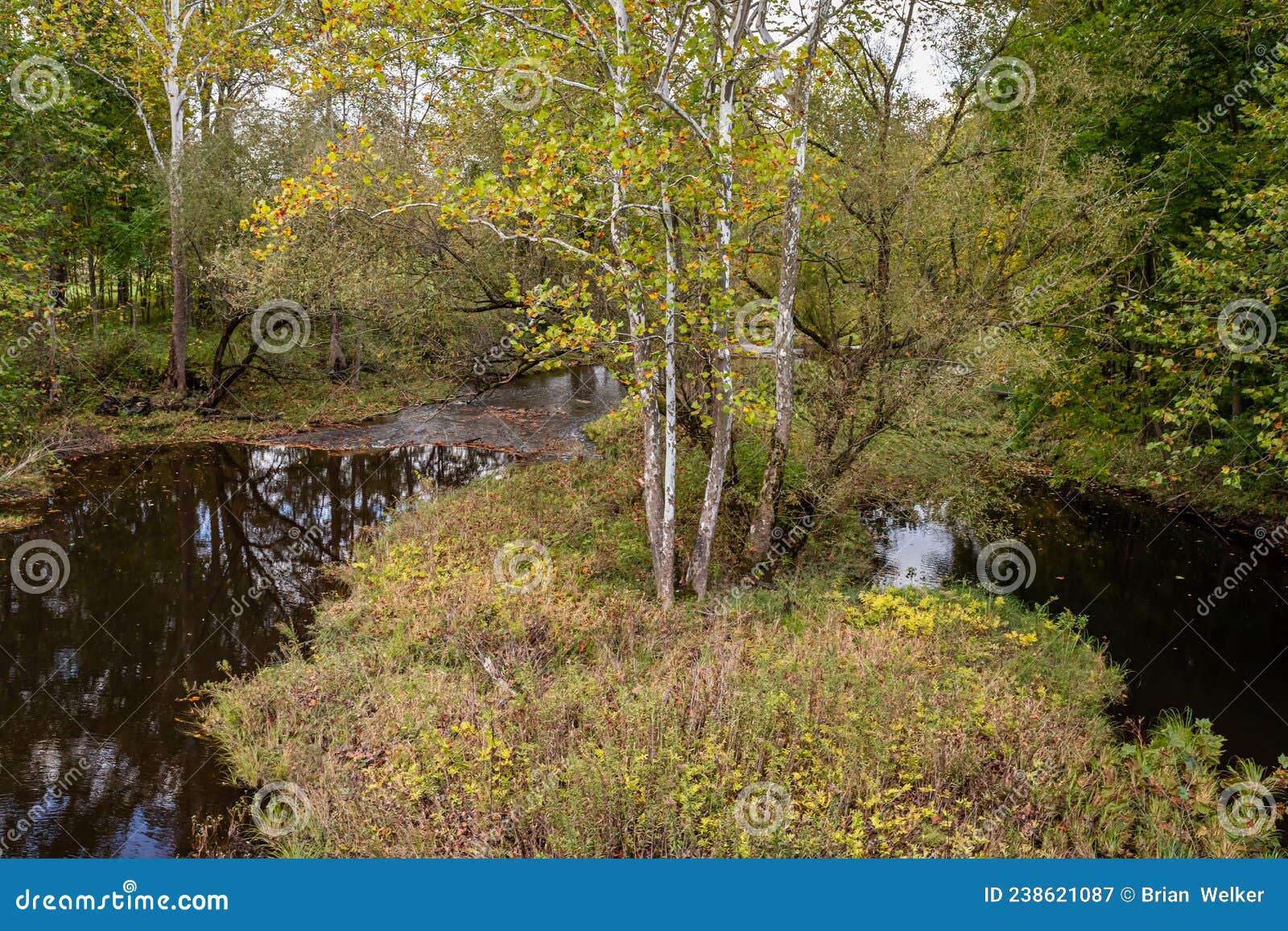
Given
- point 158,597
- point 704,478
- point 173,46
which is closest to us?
point 158,597

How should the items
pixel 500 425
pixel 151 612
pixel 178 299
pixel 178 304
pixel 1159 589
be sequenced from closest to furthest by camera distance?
pixel 151 612
pixel 1159 589
pixel 178 299
pixel 178 304
pixel 500 425

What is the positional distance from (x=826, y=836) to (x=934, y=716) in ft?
6.13

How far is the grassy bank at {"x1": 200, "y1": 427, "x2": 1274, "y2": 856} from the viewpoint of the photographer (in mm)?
5797

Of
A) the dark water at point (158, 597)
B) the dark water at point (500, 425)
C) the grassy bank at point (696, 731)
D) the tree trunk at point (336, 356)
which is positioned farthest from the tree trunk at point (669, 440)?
the tree trunk at point (336, 356)

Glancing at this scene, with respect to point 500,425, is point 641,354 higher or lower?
higher

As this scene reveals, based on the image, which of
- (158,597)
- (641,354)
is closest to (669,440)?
(641,354)

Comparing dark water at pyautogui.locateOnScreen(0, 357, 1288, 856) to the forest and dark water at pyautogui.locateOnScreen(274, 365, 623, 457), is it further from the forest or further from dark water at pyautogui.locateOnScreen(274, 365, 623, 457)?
dark water at pyautogui.locateOnScreen(274, 365, 623, 457)

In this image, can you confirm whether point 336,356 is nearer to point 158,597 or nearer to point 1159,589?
point 158,597

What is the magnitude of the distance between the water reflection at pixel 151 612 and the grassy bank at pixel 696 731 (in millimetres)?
754

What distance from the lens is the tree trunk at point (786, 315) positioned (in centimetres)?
973

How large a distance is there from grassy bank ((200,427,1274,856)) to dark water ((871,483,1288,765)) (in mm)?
986

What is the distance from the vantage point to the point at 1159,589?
527 inches

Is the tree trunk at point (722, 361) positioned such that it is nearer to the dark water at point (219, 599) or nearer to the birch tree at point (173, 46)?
the dark water at point (219, 599)

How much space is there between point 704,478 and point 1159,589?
8155 mm
